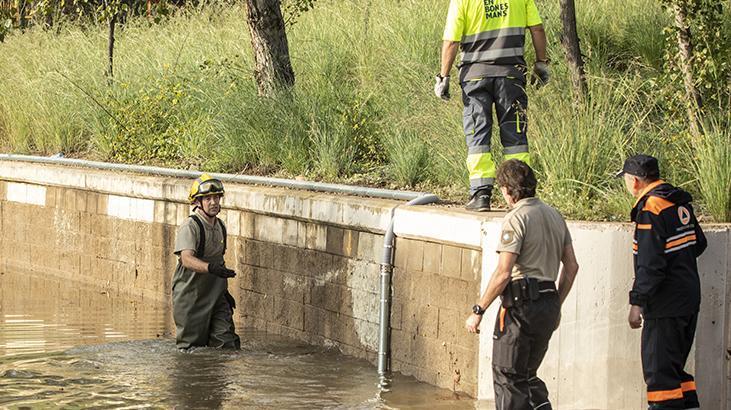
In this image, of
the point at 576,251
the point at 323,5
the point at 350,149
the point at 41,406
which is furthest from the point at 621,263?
the point at 323,5

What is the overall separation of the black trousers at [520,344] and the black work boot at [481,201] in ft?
8.12

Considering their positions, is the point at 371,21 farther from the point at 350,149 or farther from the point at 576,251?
the point at 576,251

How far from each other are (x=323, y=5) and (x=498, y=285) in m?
13.1

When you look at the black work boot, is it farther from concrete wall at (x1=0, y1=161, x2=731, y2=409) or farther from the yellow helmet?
the yellow helmet

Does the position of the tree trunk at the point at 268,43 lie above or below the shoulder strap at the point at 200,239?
→ above

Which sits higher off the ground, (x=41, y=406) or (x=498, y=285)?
(x=498, y=285)

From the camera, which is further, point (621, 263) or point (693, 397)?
point (621, 263)

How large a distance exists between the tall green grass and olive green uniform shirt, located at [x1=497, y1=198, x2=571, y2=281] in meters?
1.96

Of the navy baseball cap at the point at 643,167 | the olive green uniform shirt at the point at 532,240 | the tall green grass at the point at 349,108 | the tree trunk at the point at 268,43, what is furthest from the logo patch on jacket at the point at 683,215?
the tree trunk at the point at 268,43

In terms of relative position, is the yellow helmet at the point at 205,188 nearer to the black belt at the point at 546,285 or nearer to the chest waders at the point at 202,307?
the chest waders at the point at 202,307

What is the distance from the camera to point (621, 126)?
1070 cm

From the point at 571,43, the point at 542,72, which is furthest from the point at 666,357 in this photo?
the point at 571,43

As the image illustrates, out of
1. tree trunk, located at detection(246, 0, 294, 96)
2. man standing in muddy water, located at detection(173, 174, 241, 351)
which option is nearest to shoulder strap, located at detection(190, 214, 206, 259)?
man standing in muddy water, located at detection(173, 174, 241, 351)

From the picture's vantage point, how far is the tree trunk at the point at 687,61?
11281mm
